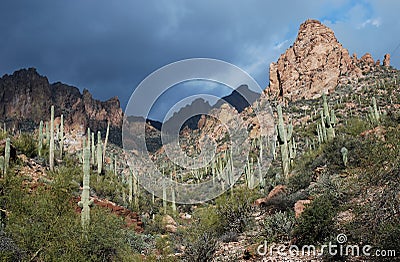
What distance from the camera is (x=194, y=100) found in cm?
822

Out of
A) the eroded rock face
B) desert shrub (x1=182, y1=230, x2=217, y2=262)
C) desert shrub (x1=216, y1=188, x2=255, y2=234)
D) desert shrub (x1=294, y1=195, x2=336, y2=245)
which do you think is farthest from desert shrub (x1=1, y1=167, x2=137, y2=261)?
the eroded rock face

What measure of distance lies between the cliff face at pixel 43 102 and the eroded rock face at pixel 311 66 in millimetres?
40842

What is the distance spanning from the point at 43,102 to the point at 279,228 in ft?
272

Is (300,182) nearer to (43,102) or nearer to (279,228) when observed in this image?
(279,228)

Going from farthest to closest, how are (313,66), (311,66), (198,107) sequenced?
(311,66) < (313,66) < (198,107)

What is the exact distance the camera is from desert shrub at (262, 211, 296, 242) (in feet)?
23.9

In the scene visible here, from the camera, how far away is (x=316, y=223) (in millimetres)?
6438

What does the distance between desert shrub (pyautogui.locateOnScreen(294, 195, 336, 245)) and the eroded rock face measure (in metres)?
47.0

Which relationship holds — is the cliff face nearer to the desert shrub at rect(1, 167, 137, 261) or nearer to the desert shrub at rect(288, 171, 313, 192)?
the desert shrub at rect(288, 171, 313, 192)

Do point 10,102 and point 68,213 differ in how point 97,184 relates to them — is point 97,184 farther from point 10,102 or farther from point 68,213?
point 10,102

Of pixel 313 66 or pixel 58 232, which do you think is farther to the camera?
pixel 313 66

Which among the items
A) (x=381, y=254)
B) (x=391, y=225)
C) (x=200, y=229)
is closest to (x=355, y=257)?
(x=381, y=254)

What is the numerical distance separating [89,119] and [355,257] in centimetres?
8695

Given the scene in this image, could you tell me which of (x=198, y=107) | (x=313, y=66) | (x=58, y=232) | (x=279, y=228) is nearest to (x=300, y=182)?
(x=279, y=228)
